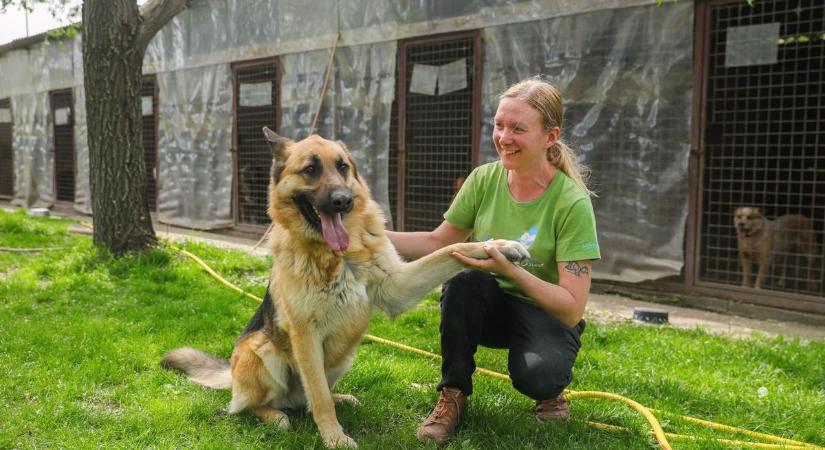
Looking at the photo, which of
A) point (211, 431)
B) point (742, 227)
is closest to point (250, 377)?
point (211, 431)

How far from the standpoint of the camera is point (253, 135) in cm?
1041

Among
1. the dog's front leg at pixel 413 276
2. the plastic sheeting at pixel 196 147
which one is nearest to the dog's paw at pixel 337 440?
the dog's front leg at pixel 413 276

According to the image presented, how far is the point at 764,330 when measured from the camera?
17.8 ft

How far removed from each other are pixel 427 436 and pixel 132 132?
554cm

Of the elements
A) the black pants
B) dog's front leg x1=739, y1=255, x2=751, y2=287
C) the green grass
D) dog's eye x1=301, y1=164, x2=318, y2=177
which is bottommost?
the green grass

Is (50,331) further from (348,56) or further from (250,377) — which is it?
(348,56)

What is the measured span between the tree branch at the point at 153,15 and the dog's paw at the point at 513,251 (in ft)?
18.9

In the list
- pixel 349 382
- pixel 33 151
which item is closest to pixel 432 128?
pixel 349 382

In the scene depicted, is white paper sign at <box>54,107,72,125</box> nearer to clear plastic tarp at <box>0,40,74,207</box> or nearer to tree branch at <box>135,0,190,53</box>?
clear plastic tarp at <box>0,40,74,207</box>

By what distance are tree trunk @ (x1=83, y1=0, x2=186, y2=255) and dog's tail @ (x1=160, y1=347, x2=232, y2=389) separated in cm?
358

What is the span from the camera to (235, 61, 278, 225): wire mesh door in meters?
9.93

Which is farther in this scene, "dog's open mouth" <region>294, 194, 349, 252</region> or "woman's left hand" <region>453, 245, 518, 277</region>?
"dog's open mouth" <region>294, 194, 349, 252</region>

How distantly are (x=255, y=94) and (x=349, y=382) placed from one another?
7.30 meters

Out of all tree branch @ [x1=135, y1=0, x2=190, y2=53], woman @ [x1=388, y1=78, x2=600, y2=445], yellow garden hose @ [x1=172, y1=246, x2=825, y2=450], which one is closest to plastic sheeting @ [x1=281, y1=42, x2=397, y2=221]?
tree branch @ [x1=135, y1=0, x2=190, y2=53]
